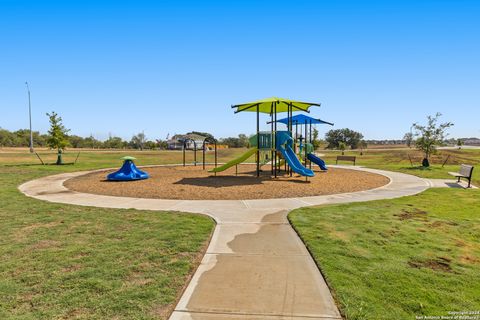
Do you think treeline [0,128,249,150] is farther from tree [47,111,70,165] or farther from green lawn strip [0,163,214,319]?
green lawn strip [0,163,214,319]

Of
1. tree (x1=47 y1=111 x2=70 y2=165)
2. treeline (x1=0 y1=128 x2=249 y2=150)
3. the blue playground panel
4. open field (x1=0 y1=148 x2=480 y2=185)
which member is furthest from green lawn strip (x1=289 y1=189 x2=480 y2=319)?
treeline (x1=0 y1=128 x2=249 y2=150)

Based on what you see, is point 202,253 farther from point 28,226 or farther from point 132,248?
point 28,226

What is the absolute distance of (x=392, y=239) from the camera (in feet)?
18.4

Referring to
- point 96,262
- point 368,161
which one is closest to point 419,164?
point 368,161

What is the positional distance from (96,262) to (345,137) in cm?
9991

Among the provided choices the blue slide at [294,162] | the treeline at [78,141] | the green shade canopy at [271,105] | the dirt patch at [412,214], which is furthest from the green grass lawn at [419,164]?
the treeline at [78,141]

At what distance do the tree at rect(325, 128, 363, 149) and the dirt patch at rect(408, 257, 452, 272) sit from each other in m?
92.2

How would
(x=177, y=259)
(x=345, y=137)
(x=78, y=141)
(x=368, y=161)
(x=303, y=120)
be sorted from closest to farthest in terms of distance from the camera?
(x=177, y=259)
(x=303, y=120)
(x=368, y=161)
(x=78, y=141)
(x=345, y=137)

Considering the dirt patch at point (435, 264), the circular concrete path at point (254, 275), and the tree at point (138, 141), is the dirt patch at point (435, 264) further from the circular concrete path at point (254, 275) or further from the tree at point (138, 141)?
the tree at point (138, 141)

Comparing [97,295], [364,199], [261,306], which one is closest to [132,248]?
[97,295]

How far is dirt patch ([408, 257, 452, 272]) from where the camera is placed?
4324 millimetres

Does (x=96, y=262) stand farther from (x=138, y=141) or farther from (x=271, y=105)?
(x=138, y=141)

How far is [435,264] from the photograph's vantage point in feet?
14.7

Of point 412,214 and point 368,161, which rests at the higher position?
point 368,161
